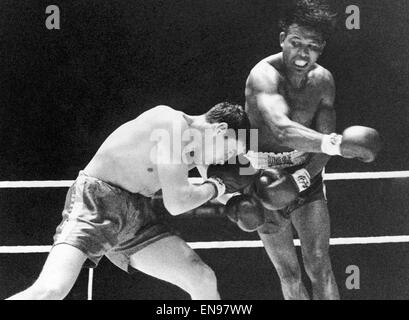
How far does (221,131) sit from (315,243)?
2.54 ft

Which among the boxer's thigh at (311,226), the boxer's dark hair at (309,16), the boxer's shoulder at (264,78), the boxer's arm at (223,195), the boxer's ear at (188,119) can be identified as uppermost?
the boxer's dark hair at (309,16)

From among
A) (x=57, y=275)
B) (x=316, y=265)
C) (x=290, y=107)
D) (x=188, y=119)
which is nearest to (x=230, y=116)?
(x=188, y=119)

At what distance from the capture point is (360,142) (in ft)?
10.6

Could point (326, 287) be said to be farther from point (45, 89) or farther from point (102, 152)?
point (45, 89)

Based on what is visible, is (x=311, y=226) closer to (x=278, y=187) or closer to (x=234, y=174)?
(x=278, y=187)

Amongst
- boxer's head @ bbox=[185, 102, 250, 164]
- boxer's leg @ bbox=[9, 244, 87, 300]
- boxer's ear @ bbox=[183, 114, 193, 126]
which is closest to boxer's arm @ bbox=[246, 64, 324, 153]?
boxer's head @ bbox=[185, 102, 250, 164]

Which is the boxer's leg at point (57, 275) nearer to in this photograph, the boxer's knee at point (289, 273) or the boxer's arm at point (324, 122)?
the boxer's knee at point (289, 273)

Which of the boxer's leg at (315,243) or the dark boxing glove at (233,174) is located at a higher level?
the dark boxing glove at (233,174)

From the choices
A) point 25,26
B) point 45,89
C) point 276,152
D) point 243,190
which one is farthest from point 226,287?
point 25,26

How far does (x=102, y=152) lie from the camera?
10.7ft

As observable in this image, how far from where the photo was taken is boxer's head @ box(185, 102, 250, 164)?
327 centimetres

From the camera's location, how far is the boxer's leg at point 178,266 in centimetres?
320

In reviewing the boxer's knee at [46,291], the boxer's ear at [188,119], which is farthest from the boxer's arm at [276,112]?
the boxer's knee at [46,291]

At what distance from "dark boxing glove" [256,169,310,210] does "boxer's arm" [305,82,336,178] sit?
0.08 meters
